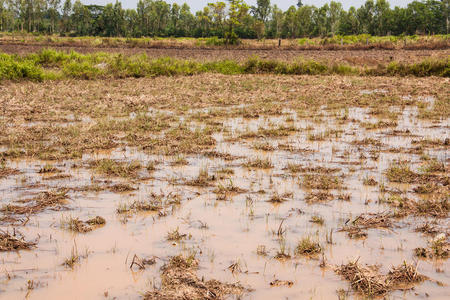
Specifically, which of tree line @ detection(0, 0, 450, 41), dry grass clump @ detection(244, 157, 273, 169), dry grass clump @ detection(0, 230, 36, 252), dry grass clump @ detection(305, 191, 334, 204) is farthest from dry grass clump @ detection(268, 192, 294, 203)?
tree line @ detection(0, 0, 450, 41)

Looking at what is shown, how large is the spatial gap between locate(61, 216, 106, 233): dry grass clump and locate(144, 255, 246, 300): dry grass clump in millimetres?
1216

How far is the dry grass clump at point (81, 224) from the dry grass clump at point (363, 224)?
249 centimetres

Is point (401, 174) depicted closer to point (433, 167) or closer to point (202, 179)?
point (433, 167)

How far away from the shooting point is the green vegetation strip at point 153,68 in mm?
17562

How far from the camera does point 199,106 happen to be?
1248cm

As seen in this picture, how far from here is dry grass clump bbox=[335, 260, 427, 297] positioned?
3277mm

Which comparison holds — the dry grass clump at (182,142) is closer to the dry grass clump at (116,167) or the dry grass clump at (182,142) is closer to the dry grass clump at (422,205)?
the dry grass clump at (116,167)

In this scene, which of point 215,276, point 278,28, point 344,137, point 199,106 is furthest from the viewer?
point 278,28

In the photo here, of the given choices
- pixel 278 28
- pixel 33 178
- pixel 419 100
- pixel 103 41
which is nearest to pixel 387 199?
pixel 33 178

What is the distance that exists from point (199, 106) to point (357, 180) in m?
7.23

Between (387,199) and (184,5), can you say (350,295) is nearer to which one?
(387,199)

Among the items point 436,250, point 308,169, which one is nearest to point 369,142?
point 308,169

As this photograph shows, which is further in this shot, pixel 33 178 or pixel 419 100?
pixel 419 100

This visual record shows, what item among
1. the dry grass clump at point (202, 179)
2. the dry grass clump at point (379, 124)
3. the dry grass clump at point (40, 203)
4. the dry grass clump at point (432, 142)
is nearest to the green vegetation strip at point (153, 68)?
the dry grass clump at point (379, 124)
